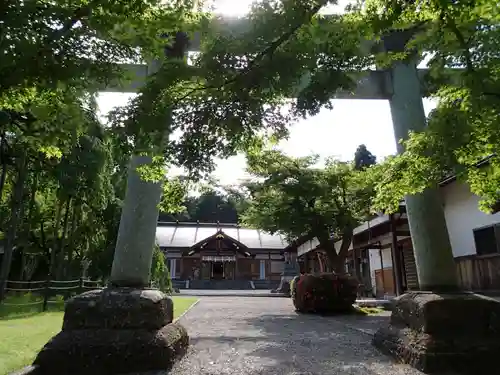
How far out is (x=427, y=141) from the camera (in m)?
5.19

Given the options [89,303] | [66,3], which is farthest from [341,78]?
[89,303]

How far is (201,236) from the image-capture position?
4306cm

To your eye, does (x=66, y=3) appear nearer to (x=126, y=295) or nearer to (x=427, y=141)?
(x=126, y=295)

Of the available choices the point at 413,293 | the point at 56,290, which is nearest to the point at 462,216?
the point at 413,293

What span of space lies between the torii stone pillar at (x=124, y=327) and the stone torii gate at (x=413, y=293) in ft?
0.05

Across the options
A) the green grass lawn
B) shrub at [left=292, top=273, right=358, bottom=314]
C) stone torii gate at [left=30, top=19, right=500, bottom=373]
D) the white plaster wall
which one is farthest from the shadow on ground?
the white plaster wall

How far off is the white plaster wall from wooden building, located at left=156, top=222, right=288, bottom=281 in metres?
25.3

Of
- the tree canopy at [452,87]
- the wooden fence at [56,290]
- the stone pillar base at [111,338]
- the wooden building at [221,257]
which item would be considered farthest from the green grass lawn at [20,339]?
the wooden building at [221,257]

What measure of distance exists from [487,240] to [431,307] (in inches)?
284

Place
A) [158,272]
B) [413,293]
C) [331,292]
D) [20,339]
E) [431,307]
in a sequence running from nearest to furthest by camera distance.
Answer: [431,307] → [413,293] → [20,339] → [331,292] → [158,272]

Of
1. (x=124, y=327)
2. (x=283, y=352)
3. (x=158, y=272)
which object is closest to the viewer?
(x=124, y=327)

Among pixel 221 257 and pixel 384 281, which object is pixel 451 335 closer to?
pixel 384 281

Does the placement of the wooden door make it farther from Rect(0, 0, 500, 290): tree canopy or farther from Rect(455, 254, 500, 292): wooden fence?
Rect(0, 0, 500, 290): tree canopy

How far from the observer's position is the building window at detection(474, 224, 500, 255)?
10250mm
